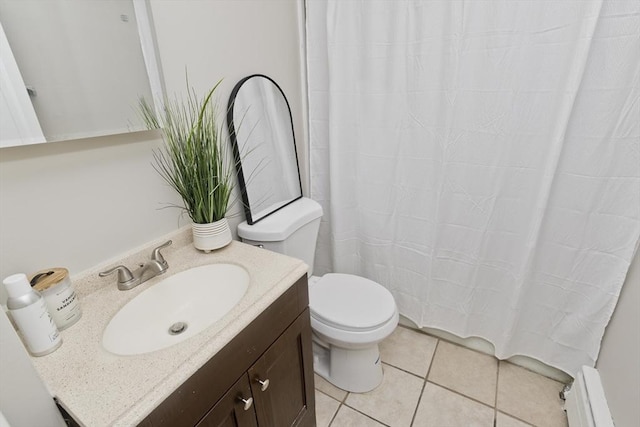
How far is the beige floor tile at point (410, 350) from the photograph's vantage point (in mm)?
1623

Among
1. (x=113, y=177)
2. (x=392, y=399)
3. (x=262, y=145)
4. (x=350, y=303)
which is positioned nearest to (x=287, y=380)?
(x=350, y=303)

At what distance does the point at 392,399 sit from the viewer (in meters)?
1.46

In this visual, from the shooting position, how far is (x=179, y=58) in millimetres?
1023

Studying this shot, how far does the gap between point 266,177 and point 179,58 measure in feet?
1.89

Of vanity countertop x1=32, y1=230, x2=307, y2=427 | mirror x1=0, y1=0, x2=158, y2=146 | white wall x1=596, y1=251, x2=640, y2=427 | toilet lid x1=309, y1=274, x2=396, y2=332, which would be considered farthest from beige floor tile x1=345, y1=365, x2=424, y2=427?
mirror x1=0, y1=0, x2=158, y2=146

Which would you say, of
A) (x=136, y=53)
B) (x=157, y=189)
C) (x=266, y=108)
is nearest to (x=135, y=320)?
(x=157, y=189)

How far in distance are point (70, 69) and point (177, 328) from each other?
2.43ft

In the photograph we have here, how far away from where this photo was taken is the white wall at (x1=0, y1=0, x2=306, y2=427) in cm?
75

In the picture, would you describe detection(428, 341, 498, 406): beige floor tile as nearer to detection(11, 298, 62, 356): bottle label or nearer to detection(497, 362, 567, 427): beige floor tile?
detection(497, 362, 567, 427): beige floor tile

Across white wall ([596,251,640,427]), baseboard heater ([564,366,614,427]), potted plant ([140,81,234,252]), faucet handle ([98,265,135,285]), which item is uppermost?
potted plant ([140,81,234,252])

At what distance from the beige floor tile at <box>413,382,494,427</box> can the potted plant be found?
115 centimetres

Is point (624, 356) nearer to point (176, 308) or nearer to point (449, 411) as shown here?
point (449, 411)

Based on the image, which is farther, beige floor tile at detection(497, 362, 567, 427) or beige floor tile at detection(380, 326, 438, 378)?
beige floor tile at detection(380, 326, 438, 378)

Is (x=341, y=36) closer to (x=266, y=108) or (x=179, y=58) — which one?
(x=266, y=108)
